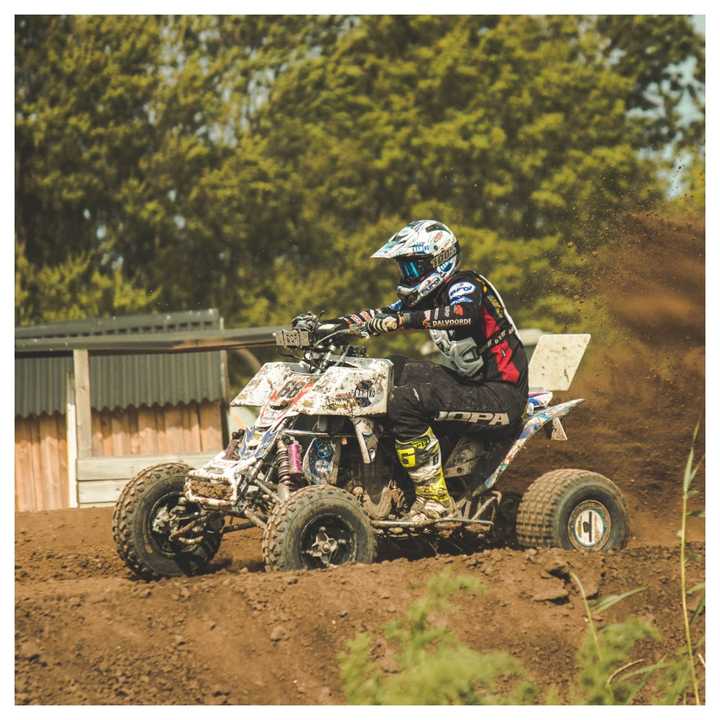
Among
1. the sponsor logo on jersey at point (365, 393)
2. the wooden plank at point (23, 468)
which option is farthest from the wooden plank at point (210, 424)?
the sponsor logo on jersey at point (365, 393)

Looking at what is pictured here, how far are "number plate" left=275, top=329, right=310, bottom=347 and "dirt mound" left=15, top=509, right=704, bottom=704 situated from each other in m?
1.59

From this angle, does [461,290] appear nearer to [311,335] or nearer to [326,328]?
[326,328]

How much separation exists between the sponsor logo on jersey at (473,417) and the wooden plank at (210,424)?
41.2 ft

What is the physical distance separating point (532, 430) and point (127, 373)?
12740mm

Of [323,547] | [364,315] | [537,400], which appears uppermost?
[364,315]

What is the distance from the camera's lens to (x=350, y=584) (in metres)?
7.58

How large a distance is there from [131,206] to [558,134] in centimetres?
1106

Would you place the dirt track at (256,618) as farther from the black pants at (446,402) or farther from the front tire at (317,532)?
the black pants at (446,402)

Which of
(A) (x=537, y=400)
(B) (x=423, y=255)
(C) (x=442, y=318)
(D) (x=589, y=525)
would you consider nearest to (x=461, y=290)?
(C) (x=442, y=318)

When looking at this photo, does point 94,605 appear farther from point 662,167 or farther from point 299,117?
point 299,117

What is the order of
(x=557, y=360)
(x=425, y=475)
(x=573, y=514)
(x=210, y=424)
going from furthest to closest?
(x=210, y=424)
(x=557, y=360)
(x=573, y=514)
(x=425, y=475)

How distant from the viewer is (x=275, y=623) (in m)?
7.29

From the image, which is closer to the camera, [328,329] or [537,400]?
[328,329]

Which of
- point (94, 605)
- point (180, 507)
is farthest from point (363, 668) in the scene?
point (180, 507)
